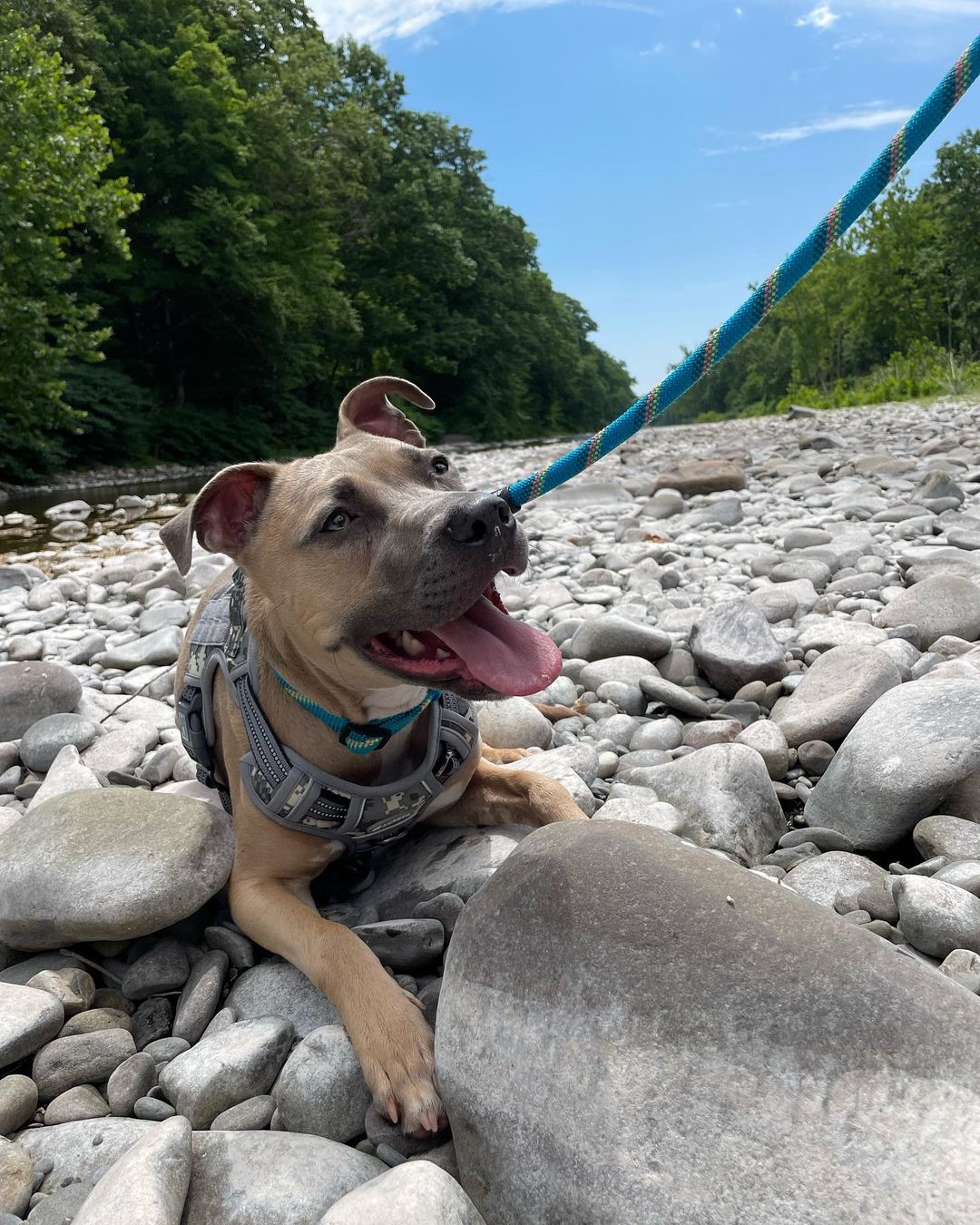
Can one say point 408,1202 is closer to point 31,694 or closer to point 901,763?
point 901,763

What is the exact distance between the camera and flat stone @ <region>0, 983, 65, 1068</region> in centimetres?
240

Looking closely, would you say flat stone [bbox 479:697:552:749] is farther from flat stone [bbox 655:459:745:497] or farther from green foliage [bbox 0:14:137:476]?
green foliage [bbox 0:14:137:476]

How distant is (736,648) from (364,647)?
2557 mm

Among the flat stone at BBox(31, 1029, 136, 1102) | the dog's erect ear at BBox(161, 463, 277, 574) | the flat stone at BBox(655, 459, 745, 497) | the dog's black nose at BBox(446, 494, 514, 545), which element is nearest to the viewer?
the flat stone at BBox(31, 1029, 136, 1102)

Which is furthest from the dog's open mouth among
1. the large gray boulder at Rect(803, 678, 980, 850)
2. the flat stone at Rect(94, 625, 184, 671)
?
the flat stone at Rect(94, 625, 184, 671)

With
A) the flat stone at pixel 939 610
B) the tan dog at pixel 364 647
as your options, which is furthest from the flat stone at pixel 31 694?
the flat stone at pixel 939 610

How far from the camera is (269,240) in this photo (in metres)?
34.3

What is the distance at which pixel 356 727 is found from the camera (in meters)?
2.87

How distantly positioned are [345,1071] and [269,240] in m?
36.6

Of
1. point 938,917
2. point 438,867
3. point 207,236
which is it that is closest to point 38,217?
point 207,236

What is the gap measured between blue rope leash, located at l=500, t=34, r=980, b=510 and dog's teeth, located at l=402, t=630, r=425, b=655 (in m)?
0.53

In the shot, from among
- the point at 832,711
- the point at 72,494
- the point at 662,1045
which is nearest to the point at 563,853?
the point at 662,1045

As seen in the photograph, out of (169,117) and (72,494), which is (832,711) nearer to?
(72,494)

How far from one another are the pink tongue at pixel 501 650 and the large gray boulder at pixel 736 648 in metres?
2.13
